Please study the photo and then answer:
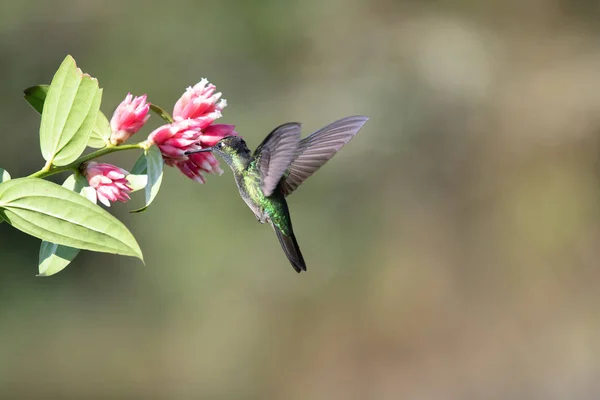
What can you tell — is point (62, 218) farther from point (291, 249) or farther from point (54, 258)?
point (291, 249)

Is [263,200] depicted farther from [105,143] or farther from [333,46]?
[333,46]

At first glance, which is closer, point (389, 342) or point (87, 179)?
point (87, 179)

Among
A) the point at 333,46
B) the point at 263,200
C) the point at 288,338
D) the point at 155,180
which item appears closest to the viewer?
the point at 155,180

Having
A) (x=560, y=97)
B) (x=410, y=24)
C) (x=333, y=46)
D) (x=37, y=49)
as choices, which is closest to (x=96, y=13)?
(x=37, y=49)

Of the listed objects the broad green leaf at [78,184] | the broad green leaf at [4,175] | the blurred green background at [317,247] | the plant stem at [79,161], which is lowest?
the blurred green background at [317,247]

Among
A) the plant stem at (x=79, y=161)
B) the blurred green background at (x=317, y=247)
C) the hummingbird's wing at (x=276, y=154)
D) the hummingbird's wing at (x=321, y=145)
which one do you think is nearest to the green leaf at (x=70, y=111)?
the plant stem at (x=79, y=161)

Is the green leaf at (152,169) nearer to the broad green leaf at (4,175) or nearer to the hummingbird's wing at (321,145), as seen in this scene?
the broad green leaf at (4,175)
